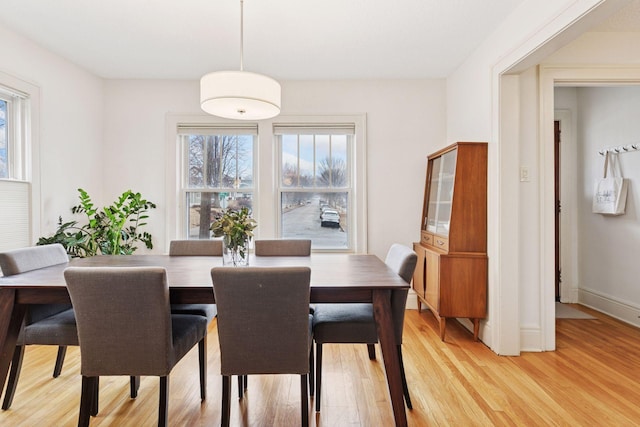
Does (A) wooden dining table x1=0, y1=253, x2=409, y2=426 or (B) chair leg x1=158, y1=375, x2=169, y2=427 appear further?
(A) wooden dining table x1=0, y1=253, x2=409, y2=426

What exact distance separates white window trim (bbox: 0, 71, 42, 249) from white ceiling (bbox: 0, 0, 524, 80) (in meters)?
0.50

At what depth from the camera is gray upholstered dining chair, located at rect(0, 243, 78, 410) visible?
1.82 metres

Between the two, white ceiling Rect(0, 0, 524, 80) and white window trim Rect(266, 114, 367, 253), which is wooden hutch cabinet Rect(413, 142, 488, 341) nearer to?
white ceiling Rect(0, 0, 524, 80)

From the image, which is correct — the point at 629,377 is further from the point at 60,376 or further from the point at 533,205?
the point at 60,376

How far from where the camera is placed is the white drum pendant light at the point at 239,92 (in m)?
2.02

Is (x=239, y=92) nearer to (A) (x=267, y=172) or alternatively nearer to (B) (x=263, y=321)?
(B) (x=263, y=321)

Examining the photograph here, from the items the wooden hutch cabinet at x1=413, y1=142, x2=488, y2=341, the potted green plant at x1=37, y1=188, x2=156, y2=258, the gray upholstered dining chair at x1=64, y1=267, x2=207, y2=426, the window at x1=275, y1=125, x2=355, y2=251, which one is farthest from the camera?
the window at x1=275, y1=125, x2=355, y2=251

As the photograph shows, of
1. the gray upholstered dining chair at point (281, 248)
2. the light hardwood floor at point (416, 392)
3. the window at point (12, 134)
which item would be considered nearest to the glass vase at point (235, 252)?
the gray upholstered dining chair at point (281, 248)

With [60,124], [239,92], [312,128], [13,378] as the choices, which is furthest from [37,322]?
[312,128]

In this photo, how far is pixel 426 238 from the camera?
3500 mm

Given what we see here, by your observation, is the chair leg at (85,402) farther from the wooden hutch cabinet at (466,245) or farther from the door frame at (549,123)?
the door frame at (549,123)

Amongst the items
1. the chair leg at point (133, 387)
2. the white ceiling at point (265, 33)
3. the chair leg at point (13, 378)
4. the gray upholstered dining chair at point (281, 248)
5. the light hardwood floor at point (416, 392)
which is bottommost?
the light hardwood floor at point (416, 392)

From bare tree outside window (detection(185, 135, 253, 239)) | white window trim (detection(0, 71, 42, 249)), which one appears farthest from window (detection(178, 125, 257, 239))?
white window trim (detection(0, 71, 42, 249))

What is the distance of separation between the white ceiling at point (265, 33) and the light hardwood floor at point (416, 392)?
8.33ft
